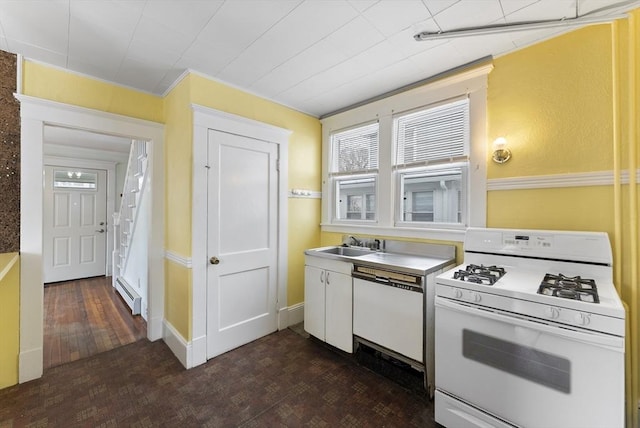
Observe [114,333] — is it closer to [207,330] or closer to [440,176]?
[207,330]

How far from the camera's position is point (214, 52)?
206cm

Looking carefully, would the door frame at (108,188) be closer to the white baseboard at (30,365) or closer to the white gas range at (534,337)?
the white baseboard at (30,365)

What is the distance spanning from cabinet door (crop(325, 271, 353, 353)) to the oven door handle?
2.98 feet

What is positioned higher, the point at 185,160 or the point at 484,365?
the point at 185,160

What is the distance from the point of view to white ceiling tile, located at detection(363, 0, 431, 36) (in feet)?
5.18

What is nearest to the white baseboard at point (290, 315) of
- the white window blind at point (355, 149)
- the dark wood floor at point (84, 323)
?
the dark wood floor at point (84, 323)

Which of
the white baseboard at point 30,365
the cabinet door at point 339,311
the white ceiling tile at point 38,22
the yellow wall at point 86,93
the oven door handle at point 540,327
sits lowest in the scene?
the white baseboard at point 30,365

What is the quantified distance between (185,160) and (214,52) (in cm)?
93

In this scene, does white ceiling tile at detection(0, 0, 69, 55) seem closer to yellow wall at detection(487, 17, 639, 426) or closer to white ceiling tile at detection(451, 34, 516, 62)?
white ceiling tile at detection(451, 34, 516, 62)

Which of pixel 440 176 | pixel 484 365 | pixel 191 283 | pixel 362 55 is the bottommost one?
pixel 484 365

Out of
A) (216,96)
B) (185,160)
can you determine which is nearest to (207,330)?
(185,160)

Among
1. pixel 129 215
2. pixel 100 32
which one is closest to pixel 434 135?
pixel 100 32

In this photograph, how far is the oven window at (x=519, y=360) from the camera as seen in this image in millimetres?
1303

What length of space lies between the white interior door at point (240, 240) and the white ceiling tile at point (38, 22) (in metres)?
1.11
